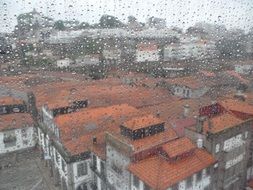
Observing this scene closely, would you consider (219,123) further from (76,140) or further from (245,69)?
(245,69)

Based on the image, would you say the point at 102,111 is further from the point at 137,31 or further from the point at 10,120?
the point at 137,31

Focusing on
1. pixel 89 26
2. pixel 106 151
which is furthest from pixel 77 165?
pixel 89 26

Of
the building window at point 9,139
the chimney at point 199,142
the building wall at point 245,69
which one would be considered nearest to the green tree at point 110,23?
the building wall at point 245,69

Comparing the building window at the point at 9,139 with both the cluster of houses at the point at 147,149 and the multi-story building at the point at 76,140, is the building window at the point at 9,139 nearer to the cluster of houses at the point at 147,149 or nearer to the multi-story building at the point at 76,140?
the multi-story building at the point at 76,140

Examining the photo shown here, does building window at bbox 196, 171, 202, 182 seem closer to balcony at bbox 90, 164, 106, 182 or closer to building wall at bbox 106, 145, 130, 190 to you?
building wall at bbox 106, 145, 130, 190

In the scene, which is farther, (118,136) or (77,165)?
(77,165)

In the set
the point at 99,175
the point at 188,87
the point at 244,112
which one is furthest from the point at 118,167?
the point at 188,87
